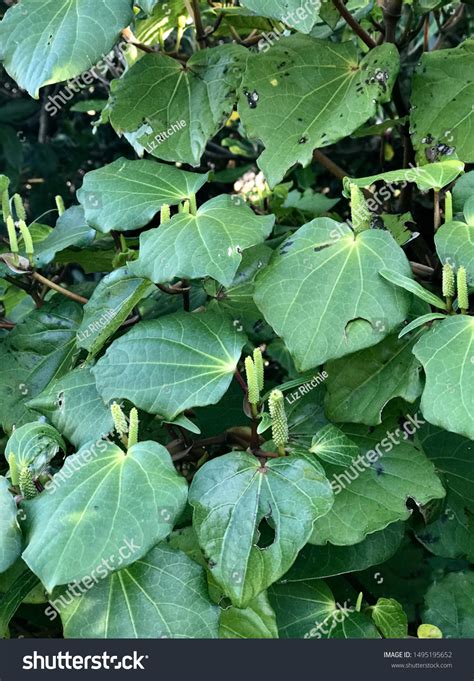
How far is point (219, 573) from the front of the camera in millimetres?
894

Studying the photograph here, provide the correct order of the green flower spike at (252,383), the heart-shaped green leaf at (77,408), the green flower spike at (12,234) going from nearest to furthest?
the green flower spike at (252,383) → the heart-shaped green leaf at (77,408) → the green flower spike at (12,234)

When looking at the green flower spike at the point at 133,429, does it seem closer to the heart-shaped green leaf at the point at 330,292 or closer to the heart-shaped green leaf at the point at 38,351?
the heart-shaped green leaf at the point at 330,292

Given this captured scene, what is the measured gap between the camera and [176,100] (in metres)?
1.33

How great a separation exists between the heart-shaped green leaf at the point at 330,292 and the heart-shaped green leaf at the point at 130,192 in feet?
0.61

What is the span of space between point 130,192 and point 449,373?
19.8 inches

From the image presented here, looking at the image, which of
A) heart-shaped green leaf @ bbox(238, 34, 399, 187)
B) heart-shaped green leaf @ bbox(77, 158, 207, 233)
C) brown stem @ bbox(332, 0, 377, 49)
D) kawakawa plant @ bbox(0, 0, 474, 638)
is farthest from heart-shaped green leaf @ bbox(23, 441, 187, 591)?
brown stem @ bbox(332, 0, 377, 49)

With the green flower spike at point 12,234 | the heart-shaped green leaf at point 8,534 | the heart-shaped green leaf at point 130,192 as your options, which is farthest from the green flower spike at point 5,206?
the heart-shaped green leaf at point 8,534

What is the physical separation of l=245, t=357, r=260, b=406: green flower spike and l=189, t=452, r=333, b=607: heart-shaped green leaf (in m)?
0.06

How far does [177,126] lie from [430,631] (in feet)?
2.66

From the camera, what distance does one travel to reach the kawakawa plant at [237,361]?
0.92m

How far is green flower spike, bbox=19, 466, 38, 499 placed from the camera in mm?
969
